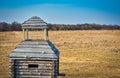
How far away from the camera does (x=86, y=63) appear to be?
30531mm

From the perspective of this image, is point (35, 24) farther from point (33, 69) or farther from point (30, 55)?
point (33, 69)

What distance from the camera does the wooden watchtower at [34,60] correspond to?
12406 mm

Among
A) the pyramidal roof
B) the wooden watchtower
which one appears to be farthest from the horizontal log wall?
the pyramidal roof

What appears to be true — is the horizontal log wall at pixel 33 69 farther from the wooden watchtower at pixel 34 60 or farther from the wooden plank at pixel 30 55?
the wooden plank at pixel 30 55

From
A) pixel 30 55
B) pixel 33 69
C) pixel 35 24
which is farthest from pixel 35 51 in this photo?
pixel 35 24

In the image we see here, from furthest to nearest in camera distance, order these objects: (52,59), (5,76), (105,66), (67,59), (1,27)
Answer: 1. (1,27)
2. (67,59)
3. (105,66)
4. (5,76)
5. (52,59)

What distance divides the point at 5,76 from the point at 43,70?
11068 millimetres

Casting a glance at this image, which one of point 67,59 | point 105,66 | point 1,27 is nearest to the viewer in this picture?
point 105,66

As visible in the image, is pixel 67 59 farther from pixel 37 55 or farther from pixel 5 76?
pixel 37 55

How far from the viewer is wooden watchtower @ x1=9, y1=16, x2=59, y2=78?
12.4 m

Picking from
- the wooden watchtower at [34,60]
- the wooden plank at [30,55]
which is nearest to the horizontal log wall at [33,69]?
the wooden watchtower at [34,60]

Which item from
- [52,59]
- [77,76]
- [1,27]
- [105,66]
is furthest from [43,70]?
[1,27]

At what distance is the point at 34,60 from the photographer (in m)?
12.5

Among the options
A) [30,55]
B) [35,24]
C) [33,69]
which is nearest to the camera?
[30,55]
